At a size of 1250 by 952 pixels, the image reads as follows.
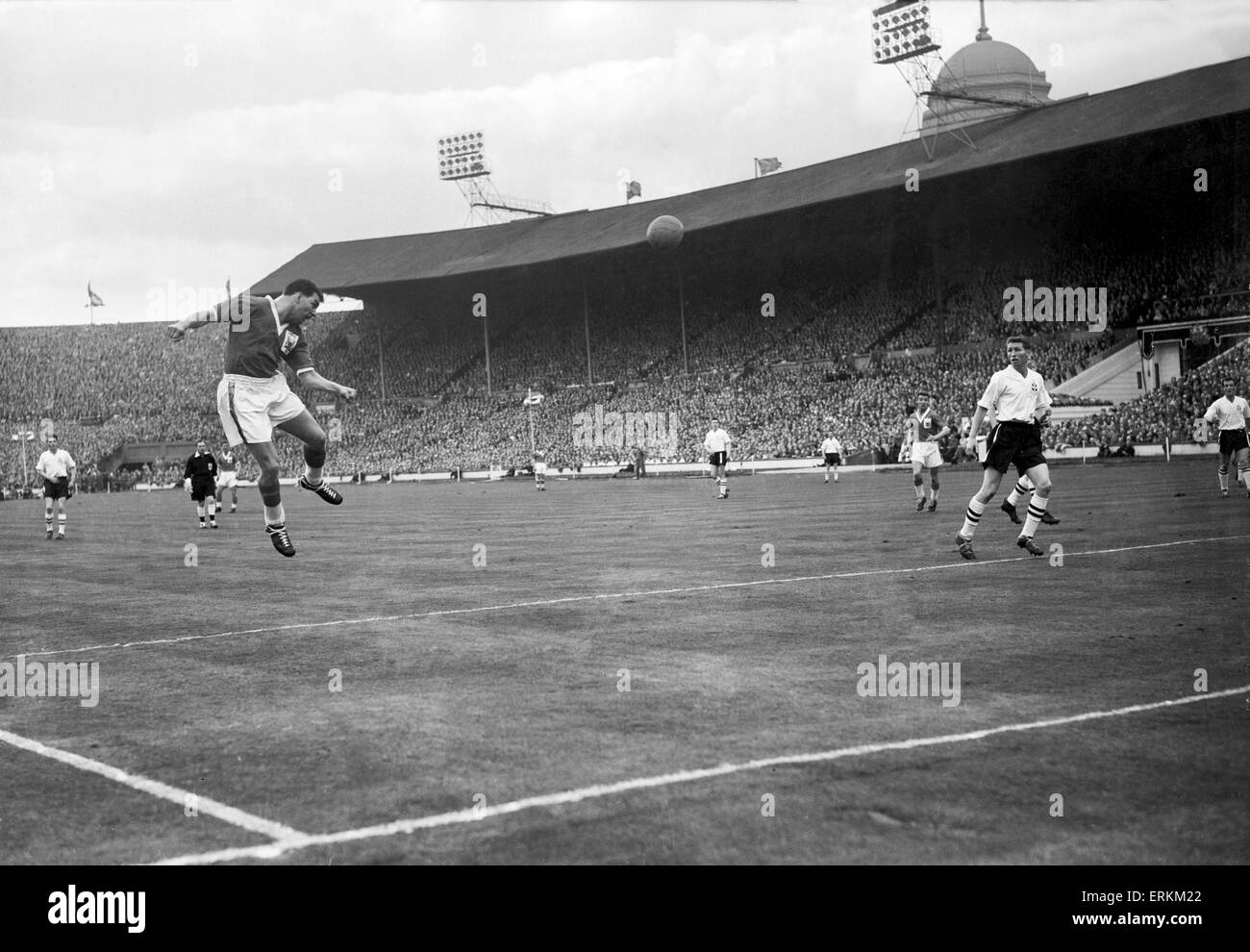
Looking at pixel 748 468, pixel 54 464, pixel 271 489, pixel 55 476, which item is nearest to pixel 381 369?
pixel 748 468

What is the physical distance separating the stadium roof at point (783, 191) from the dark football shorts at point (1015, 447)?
3104 cm

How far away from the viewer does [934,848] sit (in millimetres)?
3869

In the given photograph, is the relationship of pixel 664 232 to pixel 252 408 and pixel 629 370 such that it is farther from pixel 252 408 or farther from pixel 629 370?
pixel 252 408

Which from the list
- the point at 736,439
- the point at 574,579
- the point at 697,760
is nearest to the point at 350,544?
the point at 574,579

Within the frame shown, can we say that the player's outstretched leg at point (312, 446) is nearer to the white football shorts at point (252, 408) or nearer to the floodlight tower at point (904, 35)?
the white football shorts at point (252, 408)

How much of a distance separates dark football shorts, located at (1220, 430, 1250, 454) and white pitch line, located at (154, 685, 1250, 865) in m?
16.5

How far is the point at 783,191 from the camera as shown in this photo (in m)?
55.2

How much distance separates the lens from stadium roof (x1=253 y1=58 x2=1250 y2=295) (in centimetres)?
4244

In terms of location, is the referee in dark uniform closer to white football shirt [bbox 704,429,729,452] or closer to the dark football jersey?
Answer: white football shirt [bbox 704,429,729,452]

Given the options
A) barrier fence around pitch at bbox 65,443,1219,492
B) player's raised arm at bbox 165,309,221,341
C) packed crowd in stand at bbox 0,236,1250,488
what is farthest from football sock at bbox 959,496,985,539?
packed crowd in stand at bbox 0,236,1250,488

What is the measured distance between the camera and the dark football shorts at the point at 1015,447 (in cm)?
1301

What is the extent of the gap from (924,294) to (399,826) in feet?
175

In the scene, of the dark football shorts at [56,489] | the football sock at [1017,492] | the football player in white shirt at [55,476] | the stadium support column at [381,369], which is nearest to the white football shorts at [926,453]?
the football sock at [1017,492]
